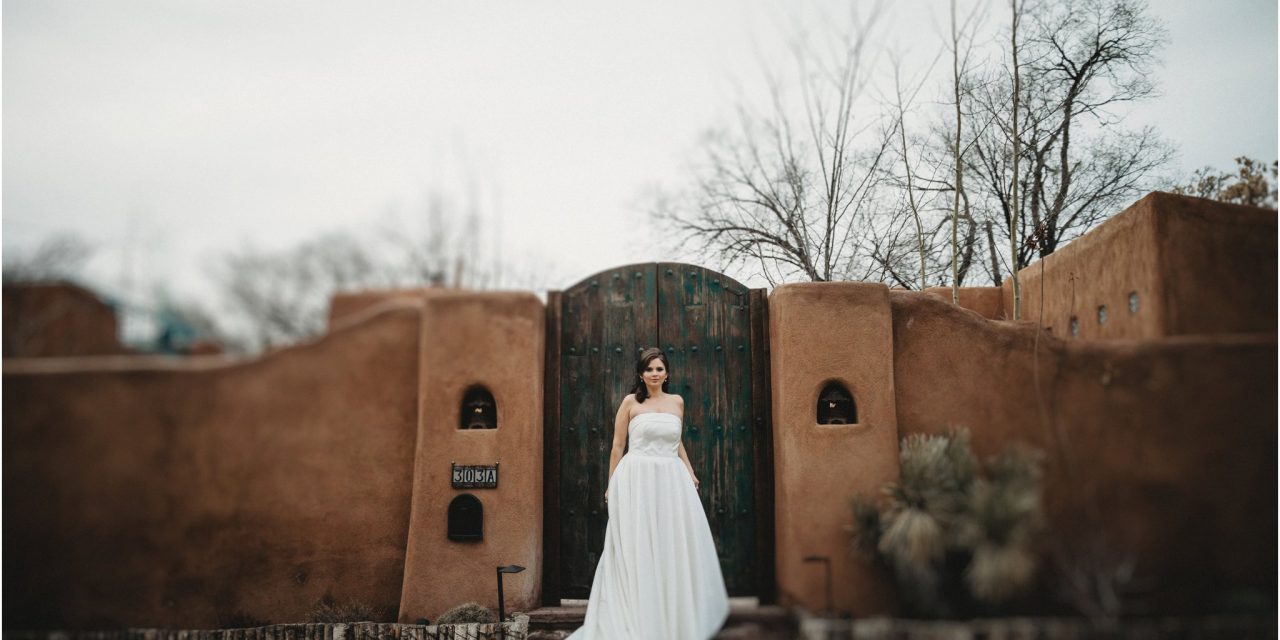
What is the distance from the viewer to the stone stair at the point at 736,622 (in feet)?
13.5

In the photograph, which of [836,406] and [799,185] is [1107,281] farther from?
[799,185]

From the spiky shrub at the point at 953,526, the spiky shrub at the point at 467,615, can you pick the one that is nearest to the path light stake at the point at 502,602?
the spiky shrub at the point at 467,615

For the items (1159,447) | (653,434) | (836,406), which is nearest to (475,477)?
(653,434)

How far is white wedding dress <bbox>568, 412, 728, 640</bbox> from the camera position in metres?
4.08

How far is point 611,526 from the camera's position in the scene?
4.36 m

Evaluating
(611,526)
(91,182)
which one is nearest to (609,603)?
(611,526)

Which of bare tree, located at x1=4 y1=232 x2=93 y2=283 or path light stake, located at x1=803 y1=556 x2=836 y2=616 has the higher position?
bare tree, located at x1=4 y1=232 x2=93 y2=283

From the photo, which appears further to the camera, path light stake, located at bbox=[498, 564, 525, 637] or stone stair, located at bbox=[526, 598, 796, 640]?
path light stake, located at bbox=[498, 564, 525, 637]

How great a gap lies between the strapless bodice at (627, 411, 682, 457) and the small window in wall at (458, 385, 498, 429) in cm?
107

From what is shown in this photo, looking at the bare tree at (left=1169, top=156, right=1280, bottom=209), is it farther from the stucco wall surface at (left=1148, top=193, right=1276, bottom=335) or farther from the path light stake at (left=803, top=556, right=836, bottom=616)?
the path light stake at (left=803, top=556, right=836, bottom=616)

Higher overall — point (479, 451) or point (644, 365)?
point (644, 365)

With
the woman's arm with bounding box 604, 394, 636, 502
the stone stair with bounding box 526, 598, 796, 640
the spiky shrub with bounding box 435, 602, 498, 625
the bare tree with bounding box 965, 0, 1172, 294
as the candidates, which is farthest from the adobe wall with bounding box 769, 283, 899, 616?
the bare tree with bounding box 965, 0, 1172, 294

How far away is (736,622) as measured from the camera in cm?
429

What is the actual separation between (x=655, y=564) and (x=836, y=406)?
1621 mm
